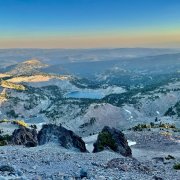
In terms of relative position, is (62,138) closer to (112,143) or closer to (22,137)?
(112,143)

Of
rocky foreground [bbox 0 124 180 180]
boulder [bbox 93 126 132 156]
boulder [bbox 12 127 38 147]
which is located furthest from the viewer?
boulder [bbox 12 127 38 147]

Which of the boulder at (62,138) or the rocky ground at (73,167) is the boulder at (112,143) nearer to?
the boulder at (62,138)

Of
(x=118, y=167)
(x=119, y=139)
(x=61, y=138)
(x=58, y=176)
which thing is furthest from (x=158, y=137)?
(x=58, y=176)

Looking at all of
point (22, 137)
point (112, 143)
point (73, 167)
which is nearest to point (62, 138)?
point (112, 143)

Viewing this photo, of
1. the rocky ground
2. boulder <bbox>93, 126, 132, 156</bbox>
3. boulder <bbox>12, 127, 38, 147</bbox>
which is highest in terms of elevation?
the rocky ground

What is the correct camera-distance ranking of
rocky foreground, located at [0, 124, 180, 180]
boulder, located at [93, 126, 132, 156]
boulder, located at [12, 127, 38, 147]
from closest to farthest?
rocky foreground, located at [0, 124, 180, 180]
boulder, located at [93, 126, 132, 156]
boulder, located at [12, 127, 38, 147]

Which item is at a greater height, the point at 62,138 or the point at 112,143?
the point at 62,138

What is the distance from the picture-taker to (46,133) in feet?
265

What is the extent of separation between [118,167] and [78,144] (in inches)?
1181

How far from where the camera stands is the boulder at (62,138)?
241 ft

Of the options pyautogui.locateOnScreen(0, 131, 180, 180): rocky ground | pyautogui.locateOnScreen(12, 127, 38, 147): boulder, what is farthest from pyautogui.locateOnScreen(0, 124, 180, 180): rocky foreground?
pyautogui.locateOnScreen(12, 127, 38, 147): boulder

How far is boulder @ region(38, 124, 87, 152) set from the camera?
241 feet

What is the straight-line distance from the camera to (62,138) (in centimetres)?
7456

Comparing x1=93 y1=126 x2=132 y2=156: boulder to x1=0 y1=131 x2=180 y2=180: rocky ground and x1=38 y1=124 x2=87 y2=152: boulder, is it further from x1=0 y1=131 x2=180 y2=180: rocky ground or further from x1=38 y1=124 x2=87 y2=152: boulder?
x1=0 y1=131 x2=180 y2=180: rocky ground
